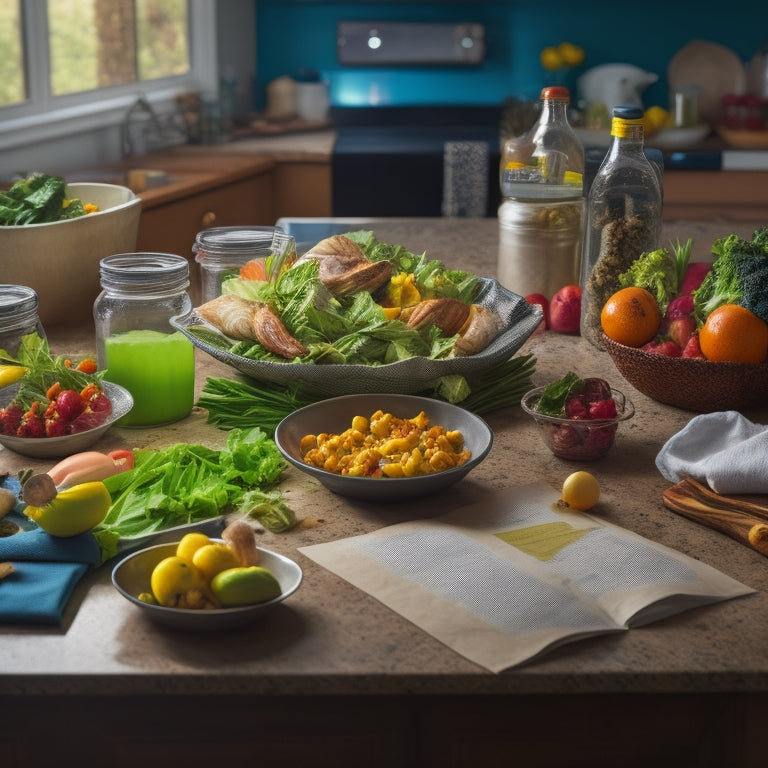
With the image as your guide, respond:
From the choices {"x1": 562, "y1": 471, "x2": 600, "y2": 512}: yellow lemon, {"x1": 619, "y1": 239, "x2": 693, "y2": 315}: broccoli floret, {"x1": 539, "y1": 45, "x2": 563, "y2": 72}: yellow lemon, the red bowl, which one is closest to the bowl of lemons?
{"x1": 562, "y1": 471, "x2": 600, "y2": 512}: yellow lemon

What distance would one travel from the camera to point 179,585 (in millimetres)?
982

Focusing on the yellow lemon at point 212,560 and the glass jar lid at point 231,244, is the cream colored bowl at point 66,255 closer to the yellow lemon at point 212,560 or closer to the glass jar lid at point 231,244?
the glass jar lid at point 231,244

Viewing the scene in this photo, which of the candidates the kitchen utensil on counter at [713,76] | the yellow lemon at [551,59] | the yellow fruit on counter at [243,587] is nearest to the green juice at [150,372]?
the yellow fruit on counter at [243,587]

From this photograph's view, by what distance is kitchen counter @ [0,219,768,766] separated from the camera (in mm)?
949

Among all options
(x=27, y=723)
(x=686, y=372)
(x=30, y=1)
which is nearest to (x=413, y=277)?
(x=686, y=372)

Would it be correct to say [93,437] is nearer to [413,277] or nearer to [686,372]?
[413,277]

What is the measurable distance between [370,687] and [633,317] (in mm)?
860

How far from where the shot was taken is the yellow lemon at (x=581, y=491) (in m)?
1.25

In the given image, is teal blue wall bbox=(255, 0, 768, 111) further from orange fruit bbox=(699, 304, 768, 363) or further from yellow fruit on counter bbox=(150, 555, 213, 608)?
yellow fruit on counter bbox=(150, 555, 213, 608)

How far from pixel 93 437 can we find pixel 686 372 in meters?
0.86

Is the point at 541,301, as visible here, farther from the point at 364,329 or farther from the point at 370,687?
the point at 370,687

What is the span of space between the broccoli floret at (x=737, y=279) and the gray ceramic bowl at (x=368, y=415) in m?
0.46

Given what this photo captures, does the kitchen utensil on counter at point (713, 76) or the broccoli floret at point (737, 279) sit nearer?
the broccoli floret at point (737, 279)

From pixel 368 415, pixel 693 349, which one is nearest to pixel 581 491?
pixel 368 415
